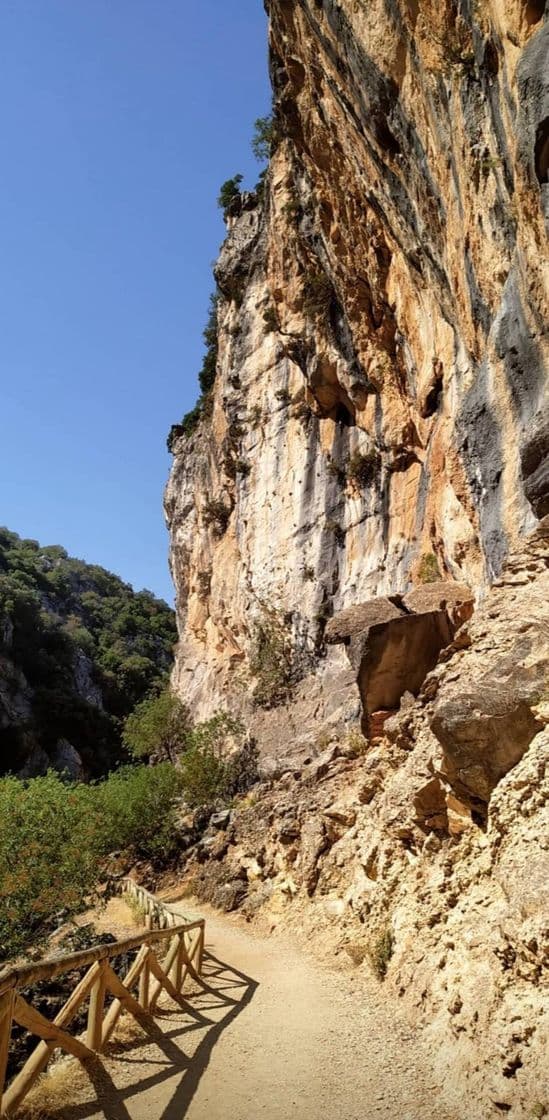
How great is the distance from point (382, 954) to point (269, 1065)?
91.7 inches

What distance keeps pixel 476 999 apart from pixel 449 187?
38.6ft

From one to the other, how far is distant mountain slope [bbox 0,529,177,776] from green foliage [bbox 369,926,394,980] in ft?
137

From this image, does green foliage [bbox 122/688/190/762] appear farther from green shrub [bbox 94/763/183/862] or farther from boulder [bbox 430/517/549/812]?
boulder [bbox 430/517/549/812]

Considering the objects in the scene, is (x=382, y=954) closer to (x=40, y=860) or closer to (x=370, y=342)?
(x=40, y=860)

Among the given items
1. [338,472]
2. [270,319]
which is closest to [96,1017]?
[338,472]

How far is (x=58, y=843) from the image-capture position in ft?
43.6

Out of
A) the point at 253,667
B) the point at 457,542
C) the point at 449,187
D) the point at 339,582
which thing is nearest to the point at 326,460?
the point at 339,582

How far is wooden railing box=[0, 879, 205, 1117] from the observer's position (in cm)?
→ 474

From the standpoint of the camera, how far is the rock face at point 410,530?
6.52 m

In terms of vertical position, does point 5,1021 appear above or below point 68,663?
below

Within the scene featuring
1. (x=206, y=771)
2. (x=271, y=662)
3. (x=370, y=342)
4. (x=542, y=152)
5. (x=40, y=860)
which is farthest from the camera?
(x=271, y=662)

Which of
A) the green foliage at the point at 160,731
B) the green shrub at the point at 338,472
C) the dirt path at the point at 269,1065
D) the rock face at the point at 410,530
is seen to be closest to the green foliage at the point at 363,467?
the rock face at the point at 410,530

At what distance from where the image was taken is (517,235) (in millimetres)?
8953

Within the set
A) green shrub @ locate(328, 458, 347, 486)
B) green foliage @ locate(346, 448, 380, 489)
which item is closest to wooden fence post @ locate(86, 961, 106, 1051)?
green foliage @ locate(346, 448, 380, 489)
